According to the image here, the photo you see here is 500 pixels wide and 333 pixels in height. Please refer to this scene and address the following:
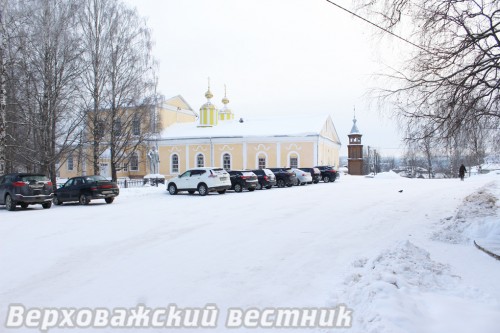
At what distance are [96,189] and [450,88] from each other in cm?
1565

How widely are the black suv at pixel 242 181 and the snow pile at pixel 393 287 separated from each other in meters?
19.7

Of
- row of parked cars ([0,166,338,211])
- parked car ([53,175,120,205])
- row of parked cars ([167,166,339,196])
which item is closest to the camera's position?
row of parked cars ([0,166,338,211])

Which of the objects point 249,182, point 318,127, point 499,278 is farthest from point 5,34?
point 318,127

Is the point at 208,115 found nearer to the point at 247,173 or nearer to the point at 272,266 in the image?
the point at 247,173

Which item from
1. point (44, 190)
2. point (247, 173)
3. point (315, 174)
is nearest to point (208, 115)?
point (315, 174)

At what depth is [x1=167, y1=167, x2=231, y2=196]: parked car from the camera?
80.6 ft

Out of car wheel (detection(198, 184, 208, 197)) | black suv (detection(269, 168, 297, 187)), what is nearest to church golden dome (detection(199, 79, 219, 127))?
black suv (detection(269, 168, 297, 187))

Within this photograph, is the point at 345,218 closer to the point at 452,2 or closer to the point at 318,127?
the point at 452,2

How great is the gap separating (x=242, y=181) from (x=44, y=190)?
12.3 metres

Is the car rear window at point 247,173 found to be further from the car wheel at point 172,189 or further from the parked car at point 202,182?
the car wheel at point 172,189

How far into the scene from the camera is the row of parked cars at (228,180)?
2473cm

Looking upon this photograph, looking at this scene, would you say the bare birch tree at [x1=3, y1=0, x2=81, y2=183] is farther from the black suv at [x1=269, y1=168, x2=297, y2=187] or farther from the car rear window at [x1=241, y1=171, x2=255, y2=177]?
the black suv at [x1=269, y1=168, x2=297, y2=187]

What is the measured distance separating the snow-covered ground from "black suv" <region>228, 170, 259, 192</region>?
13.7 meters

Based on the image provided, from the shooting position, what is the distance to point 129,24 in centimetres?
2852
